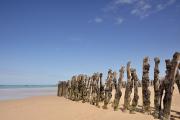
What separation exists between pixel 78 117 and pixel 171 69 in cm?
419

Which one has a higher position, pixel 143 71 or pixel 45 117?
pixel 143 71

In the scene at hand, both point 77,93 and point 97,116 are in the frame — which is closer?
point 97,116

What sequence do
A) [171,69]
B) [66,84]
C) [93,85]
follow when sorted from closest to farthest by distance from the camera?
1. [171,69]
2. [93,85]
3. [66,84]

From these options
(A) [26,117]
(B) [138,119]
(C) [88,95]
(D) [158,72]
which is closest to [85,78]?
(C) [88,95]

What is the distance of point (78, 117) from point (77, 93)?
850 cm

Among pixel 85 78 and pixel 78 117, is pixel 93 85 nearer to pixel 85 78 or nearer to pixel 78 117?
pixel 85 78

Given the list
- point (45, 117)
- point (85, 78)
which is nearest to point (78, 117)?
point (45, 117)

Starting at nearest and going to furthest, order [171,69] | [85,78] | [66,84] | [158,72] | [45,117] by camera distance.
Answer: [171,69] → [158,72] → [45,117] → [85,78] → [66,84]

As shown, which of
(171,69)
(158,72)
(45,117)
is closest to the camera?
(171,69)

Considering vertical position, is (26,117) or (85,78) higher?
(85,78)

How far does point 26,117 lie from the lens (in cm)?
1206

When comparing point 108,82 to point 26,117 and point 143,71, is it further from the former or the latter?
point 26,117

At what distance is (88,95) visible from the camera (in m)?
17.6

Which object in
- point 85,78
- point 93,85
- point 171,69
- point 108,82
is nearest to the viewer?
point 171,69
